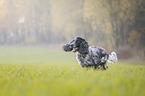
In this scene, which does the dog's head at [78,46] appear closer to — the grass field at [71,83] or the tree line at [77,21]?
the grass field at [71,83]

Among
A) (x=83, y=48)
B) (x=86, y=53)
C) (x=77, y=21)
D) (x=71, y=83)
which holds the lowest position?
(x=71, y=83)

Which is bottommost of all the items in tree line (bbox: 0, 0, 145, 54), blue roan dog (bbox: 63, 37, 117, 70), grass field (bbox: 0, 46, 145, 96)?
grass field (bbox: 0, 46, 145, 96)

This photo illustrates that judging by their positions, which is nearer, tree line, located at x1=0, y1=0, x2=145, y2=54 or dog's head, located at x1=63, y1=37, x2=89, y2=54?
dog's head, located at x1=63, y1=37, x2=89, y2=54

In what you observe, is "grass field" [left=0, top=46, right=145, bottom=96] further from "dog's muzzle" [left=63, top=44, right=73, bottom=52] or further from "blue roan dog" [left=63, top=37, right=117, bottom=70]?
"dog's muzzle" [left=63, top=44, right=73, bottom=52]

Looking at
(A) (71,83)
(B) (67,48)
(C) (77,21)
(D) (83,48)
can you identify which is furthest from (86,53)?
(C) (77,21)

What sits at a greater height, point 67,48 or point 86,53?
point 67,48

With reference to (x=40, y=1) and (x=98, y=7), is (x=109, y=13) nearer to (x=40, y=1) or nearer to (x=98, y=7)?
(x=98, y=7)

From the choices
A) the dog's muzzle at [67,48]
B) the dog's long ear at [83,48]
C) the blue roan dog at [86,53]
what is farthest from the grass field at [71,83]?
the dog's muzzle at [67,48]

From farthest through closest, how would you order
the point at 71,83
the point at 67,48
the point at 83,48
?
1. the point at 83,48
2. the point at 67,48
3. the point at 71,83

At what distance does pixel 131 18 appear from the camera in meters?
15.8

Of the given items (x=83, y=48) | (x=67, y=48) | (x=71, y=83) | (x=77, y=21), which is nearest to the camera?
(x=71, y=83)

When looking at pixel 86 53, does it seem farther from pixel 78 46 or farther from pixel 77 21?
pixel 77 21

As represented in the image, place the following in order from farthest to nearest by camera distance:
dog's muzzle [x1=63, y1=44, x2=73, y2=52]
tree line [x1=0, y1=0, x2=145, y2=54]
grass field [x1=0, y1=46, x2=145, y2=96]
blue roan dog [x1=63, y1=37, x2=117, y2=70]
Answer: tree line [x1=0, y1=0, x2=145, y2=54]
blue roan dog [x1=63, y1=37, x2=117, y2=70]
dog's muzzle [x1=63, y1=44, x2=73, y2=52]
grass field [x1=0, y1=46, x2=145, y2=96]

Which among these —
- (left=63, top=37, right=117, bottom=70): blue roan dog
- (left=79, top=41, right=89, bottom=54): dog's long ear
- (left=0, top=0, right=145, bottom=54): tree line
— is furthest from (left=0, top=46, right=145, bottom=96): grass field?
(left=0, top=0, right=145, bottom=54): tree line
